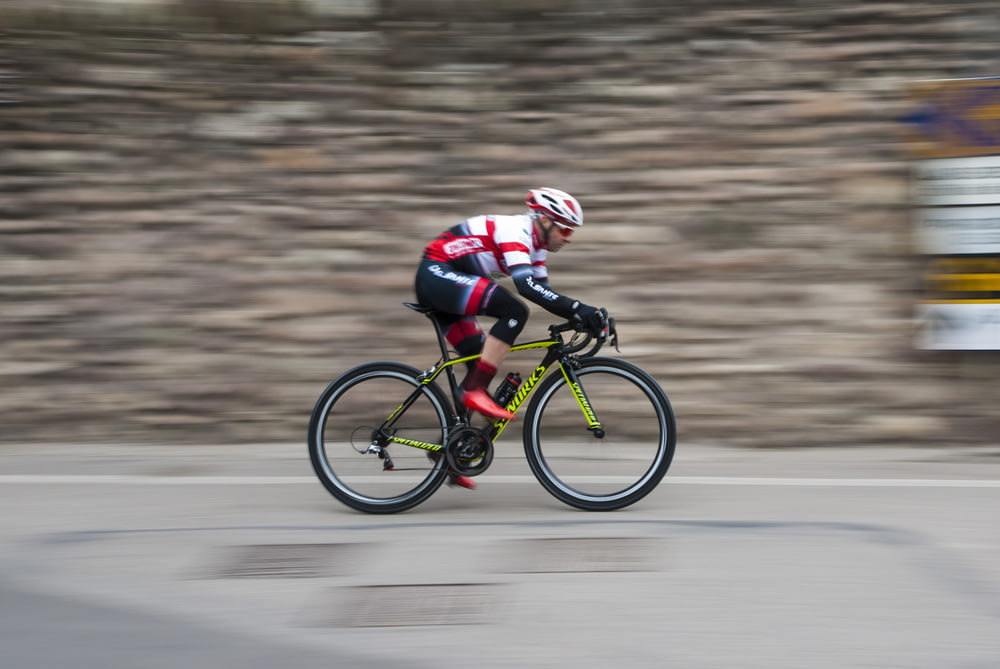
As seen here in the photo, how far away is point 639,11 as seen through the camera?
8164 millimetres

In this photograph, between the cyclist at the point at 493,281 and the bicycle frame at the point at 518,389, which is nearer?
the cyclist at the point at 493,281

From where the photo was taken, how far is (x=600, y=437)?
17.8 feet

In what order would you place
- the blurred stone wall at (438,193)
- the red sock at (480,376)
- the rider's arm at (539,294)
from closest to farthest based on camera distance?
1. the rider's arm at (539,294)
2. the red sock at (480,376)
3. the blurred stone wall at (438,193)

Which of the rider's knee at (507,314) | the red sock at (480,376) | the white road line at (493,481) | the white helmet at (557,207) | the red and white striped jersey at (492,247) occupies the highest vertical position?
the white helmet at (557,207)

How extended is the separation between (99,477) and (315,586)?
8.85ft

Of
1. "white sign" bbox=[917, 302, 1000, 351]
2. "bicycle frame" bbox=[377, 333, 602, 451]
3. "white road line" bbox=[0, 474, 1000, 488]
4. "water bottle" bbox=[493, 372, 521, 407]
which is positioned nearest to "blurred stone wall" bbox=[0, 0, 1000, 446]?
"white sign" bbox=[917, 302, 1000, 351]

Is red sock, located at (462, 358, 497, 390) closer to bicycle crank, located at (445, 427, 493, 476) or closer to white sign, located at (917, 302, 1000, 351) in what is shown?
bicycle crank, located at (445, 427, 493, 476)

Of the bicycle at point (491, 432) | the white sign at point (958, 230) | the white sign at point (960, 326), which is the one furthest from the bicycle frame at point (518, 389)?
the white sign at point (958, 230)

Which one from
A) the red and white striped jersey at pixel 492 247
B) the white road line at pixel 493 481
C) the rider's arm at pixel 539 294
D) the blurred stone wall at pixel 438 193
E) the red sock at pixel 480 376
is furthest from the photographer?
the blurred stone wall at pixel 438 193

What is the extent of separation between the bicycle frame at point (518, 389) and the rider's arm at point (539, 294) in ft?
0.79

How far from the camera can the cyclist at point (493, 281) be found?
5.33 metres

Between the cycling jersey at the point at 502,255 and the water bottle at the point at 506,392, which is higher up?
the cycling jersey at the point at 502,255

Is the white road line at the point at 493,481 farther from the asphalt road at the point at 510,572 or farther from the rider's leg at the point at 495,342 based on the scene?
the rider's leg at the point at 495,342

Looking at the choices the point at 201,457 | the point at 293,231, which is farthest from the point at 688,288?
the point at 201,457
